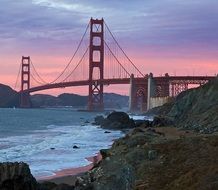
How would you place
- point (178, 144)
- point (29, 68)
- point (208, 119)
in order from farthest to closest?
point (29, 68)
point (208, 119)
point (178, 144)

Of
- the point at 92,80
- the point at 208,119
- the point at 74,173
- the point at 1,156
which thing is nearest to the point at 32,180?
the point at 74,173

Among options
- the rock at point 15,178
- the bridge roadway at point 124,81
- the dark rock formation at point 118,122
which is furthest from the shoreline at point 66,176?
the bridge roadway at point 124,81

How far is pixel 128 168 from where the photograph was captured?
10.6m

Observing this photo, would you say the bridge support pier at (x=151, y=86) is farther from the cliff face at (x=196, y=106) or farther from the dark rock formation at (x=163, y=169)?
the dark rock formation at (x=163, y=169)

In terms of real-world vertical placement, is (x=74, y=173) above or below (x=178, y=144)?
below

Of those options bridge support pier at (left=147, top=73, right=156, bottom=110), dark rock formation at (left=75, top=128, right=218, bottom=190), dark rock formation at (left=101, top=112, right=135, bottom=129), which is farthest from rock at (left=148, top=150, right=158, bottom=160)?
bridge support pier at (left=147, top=73, right=156, bottom=110)

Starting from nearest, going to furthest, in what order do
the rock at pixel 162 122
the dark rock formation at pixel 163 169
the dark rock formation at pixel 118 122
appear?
the dark rock formation at pixel 163 169
the rock at pixel 162 122
the dark rock formation at pixel 118 122

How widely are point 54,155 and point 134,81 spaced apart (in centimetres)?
6653

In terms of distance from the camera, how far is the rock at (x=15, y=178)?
1158 centimetres

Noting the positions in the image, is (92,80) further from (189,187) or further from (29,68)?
(189,187)

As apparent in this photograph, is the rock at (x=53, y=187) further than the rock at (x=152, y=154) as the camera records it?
Yes

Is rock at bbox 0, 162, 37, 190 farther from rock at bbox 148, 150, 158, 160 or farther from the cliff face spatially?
the cliff face

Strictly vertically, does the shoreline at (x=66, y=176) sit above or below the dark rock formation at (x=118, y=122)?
above

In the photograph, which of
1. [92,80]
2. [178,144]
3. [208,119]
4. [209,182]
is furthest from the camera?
[92,80]
